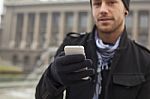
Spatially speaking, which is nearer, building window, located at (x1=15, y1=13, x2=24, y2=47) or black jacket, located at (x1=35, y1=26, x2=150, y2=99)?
black jacket, located at (x1=35, y1=26, x2=150, y2=99)

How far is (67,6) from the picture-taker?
82.9 meters

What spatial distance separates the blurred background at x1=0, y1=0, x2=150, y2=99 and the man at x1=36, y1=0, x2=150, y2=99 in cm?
7565

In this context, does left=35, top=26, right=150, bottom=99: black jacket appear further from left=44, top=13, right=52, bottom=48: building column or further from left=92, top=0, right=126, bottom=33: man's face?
left=44, top=13, right=52, bottom=48: building column

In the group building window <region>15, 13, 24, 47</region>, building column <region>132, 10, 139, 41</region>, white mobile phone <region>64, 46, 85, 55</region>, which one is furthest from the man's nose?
building window <region>15, 13, 24, 47</region>

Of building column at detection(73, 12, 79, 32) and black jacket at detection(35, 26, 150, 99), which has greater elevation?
black jacket at detection(35, 26, 150, 99)

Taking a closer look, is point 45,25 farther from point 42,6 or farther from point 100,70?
point 100,70

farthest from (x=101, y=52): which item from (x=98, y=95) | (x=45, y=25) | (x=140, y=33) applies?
(x=45, y=25)

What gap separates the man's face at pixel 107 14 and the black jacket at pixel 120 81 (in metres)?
0.16

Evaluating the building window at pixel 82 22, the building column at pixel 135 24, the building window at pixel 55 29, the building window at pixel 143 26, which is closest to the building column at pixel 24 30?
the building window at pixel 55 29

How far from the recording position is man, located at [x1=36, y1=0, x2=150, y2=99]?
2629mm

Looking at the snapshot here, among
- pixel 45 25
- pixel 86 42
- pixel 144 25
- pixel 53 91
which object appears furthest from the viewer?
pixel 45 25

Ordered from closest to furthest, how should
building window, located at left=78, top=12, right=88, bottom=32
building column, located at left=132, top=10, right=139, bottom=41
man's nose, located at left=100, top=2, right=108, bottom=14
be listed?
man's nose, located at left=100, top=2, right=108, bottom=14 → building column, located at left=132, top=10, right=139, bottom=41 → building window, located at left=78, top=12, right=88, bottom=32

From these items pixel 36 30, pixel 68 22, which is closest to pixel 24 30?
pixel 36 30

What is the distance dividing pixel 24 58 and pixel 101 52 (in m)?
82.0
